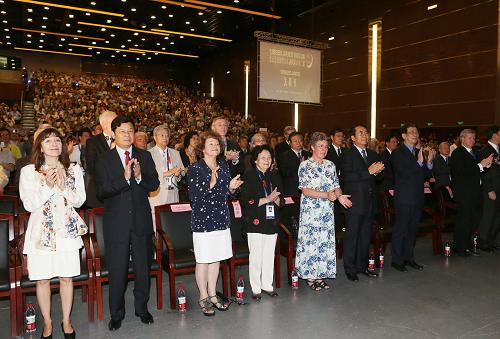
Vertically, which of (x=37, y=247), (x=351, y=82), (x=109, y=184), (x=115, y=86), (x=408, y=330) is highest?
(x=115, y=86)

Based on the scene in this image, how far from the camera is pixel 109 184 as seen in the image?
2.96m

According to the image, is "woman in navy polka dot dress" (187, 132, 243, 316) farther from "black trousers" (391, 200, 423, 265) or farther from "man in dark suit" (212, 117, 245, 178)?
"black trousers" (391, 200, 423, 265)

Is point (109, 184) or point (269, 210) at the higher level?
point (109, 184)

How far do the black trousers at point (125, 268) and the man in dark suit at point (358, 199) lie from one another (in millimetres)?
2107

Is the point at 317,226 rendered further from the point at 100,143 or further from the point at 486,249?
the point at 486,249

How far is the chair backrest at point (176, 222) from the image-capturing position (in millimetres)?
3859

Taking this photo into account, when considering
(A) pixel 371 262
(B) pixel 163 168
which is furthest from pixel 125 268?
(A) pixel 371 262

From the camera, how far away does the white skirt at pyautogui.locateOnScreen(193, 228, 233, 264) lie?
3.24m

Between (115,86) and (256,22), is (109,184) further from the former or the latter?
(115,86)

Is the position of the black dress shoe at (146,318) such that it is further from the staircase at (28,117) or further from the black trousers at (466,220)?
the staircase at (28,117)

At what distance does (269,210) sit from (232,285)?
81 centimetres

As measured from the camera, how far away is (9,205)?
13.6ft

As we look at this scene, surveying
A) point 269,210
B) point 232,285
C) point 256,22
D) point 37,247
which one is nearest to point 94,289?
point 37,247

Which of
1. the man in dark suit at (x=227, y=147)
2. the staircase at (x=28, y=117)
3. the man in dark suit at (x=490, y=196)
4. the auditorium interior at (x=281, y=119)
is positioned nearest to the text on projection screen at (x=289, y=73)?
the auditorium interior at (x=281, y=119)
